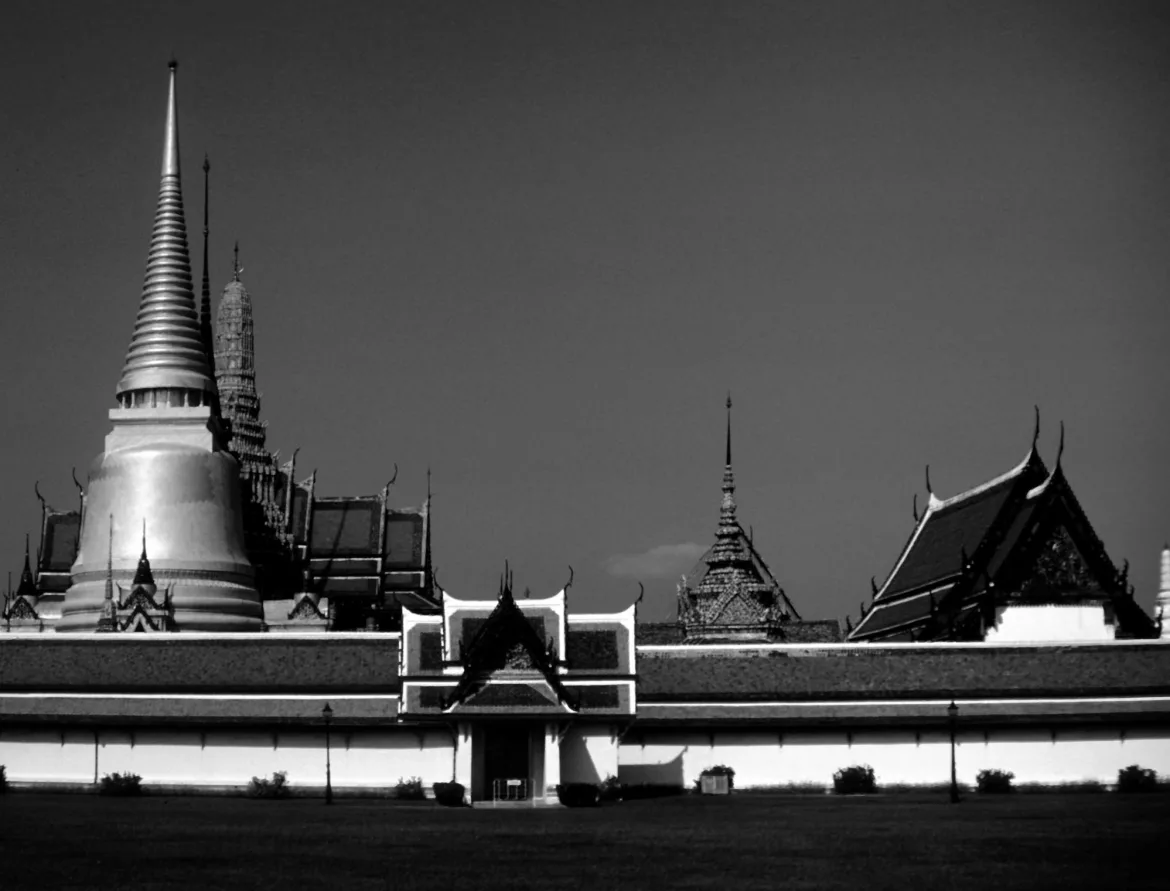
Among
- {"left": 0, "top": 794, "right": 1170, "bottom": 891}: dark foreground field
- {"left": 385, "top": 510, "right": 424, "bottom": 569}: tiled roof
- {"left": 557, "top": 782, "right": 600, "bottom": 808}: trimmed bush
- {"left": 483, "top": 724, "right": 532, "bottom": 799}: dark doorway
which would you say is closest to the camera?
{"left": 0, "top": 794, "right": 1170, "bottom": 891}: dark foreground field

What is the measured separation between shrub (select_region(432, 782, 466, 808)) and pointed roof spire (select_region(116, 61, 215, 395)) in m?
27.4

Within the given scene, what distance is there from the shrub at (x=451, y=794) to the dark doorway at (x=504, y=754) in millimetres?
778

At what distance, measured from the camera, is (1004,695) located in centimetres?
4359

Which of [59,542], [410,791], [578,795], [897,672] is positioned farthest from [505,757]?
[59,542]

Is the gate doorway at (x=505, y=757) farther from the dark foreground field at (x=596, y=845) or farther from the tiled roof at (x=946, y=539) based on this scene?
the tiled roof at (x=946, y=539)

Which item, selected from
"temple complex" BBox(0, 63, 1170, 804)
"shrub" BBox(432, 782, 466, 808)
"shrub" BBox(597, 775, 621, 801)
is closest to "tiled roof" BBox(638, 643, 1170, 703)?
"temple complex" BBox(0, 63, 1170, 804)

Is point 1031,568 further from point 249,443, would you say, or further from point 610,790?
point 249,443

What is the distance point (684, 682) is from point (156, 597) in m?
20.6

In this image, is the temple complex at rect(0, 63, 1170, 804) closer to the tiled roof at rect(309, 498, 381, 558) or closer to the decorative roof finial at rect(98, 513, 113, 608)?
the decorative roof finial at rect(98, 513, 113, 608)

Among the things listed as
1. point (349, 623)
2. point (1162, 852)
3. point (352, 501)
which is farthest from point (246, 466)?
point (1162, 852)

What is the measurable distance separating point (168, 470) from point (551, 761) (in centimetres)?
2695

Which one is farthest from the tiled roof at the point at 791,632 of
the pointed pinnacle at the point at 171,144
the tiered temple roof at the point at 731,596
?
the pointed pinnacle at the point at 171,144

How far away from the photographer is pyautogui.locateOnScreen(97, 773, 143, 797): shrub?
4097 cm

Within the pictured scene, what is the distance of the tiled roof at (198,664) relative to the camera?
43.4 metres
